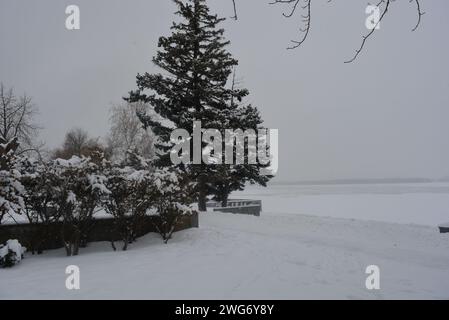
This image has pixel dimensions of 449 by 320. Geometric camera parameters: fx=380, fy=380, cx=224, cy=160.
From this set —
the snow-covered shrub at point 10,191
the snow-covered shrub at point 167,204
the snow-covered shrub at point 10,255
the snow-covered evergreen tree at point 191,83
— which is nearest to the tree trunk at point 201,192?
the snow-covered evergreen tree at point 191,83

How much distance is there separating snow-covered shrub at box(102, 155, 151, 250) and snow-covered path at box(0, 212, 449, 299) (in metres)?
0.63

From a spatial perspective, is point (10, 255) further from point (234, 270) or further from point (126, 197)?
point (234, 270)

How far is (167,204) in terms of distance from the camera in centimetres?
1059

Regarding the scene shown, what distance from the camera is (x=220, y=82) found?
744 inches

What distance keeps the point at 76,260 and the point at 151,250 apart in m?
1.71

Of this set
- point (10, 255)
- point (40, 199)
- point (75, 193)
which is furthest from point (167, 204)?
point (10, 255)

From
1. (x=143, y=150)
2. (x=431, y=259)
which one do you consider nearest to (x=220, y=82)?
(x=431, y=259)

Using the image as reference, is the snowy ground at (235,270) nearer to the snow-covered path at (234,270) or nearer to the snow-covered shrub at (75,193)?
the snow-covered path at (234,270)

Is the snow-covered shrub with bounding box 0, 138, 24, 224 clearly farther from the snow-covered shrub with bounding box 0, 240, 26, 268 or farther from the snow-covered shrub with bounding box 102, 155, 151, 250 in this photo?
the snow-covered shrub with bounding box 102, 155, 151, 250

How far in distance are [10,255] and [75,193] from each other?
6.28 ft

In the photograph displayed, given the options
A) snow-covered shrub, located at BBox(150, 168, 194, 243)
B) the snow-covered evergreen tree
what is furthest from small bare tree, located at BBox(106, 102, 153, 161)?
snow-covered shrub, located at BBox(150, 168, 194, 243)

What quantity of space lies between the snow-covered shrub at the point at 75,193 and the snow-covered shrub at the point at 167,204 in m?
1.54

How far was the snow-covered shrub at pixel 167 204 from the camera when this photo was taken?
403 inches
